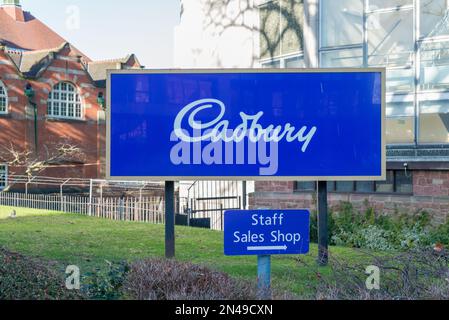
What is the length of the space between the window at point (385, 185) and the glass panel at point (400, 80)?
166 centimetres

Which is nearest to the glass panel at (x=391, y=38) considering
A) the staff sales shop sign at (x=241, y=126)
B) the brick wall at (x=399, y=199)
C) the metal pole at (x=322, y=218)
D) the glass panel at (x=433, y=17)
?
the glass panel at (x=433, y=17)

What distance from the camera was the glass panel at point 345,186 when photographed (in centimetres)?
1338

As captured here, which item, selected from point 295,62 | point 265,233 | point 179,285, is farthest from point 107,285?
point 295,62

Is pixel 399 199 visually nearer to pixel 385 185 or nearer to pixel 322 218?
pixel 385 185

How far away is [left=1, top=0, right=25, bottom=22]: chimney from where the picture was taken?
3059cm

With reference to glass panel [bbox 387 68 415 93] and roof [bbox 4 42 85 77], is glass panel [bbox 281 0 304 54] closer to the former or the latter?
glass panel [bbox 387 68 415 93]

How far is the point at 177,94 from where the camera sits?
26.1 ft

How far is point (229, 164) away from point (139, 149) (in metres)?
1.14

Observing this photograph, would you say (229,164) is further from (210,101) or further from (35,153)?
(35,153)

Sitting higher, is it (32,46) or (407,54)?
(32,46)

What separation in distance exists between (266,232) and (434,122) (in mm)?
6712

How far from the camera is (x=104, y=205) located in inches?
768

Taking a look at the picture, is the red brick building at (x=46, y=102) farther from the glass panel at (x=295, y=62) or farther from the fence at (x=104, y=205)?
the glass panel at (x=295, y=62)
